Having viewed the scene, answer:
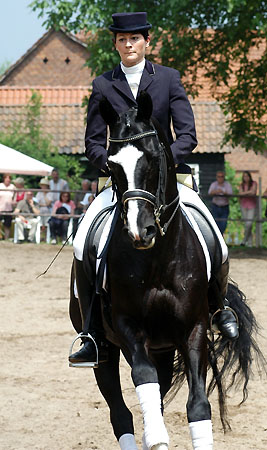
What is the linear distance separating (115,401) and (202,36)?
16.8m

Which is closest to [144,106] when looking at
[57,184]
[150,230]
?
[150,230]

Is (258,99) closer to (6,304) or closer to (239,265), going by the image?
(239,265)

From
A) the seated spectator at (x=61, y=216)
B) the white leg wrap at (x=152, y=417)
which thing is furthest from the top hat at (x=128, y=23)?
the seated spectator at (x=61, y=216)

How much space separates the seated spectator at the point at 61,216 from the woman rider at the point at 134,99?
55.8 feet

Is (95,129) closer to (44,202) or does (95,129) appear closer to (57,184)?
(44,202)

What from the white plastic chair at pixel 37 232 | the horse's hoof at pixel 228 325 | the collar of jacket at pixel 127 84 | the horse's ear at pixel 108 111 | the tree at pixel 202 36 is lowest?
the white plastic chair at pixel 37 232

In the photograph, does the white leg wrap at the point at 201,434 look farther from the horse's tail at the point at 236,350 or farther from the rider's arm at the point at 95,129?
the rider's arm at the point at 95,129

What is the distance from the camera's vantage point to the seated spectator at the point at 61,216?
22.8 meters

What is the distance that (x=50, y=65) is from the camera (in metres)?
54.2

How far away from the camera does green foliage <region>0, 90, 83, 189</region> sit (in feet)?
114

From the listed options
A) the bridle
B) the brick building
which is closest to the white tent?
the brick building

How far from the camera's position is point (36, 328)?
1184 cm

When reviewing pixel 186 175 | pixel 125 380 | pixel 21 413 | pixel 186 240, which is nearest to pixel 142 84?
pixel 186 175

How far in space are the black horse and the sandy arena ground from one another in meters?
1.46
